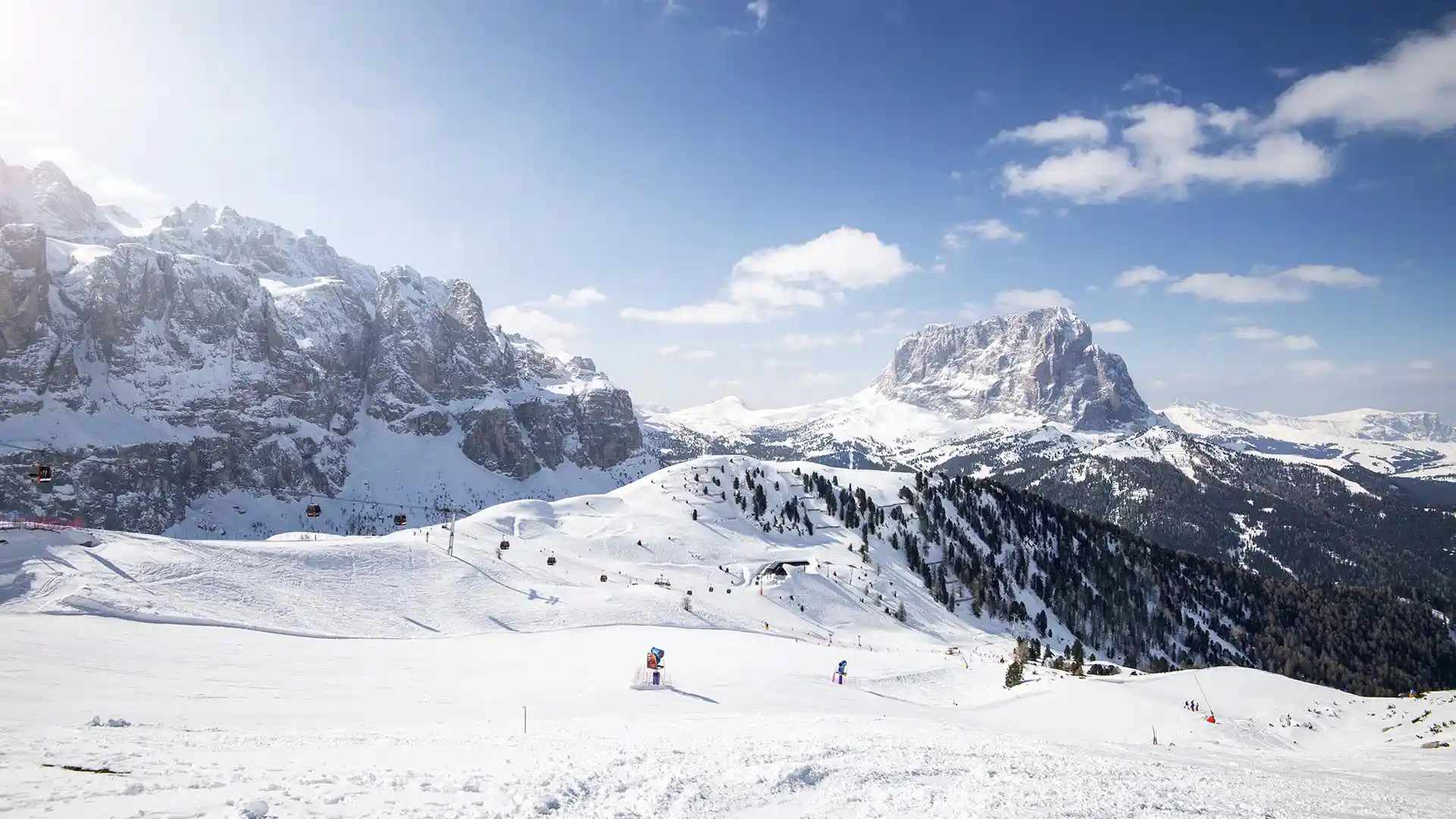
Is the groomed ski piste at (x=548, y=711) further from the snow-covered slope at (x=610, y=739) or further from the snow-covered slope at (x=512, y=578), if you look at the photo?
the snow-covered slope at (x=512, y=578)

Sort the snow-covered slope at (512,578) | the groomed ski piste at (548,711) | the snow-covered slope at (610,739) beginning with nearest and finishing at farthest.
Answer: the snow-covered slope at (610,739), the groomed ski piste at (548,711), the snow-covered slope at (512,578)

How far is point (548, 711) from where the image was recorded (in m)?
28.4

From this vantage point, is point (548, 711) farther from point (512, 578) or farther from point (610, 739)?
point (512, 578)

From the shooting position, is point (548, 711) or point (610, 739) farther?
point (548, 711)

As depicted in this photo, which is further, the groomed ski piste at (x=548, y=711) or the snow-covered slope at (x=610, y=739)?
the groomed ski piste at (x=548, y=711)

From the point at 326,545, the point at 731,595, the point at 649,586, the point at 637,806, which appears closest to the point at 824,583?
the point at 731,595

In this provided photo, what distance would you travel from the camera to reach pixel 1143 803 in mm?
17938

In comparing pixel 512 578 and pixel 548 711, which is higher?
pixel 548 711

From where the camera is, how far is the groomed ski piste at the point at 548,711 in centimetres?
1561

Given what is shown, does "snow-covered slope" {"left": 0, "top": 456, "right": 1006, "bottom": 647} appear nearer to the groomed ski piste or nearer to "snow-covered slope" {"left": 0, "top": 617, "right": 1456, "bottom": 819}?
the groomed ski piste

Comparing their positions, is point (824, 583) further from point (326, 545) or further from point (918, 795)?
point (918, 795)

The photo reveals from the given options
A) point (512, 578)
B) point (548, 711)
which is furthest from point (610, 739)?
point (512, 578)

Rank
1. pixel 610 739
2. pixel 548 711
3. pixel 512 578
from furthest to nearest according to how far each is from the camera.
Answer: pixel 512 578 → pixel 548 711 → pixel 610 739

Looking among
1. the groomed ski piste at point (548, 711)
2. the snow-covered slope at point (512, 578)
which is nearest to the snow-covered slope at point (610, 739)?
the groomed ski piste at point (548, 711)
